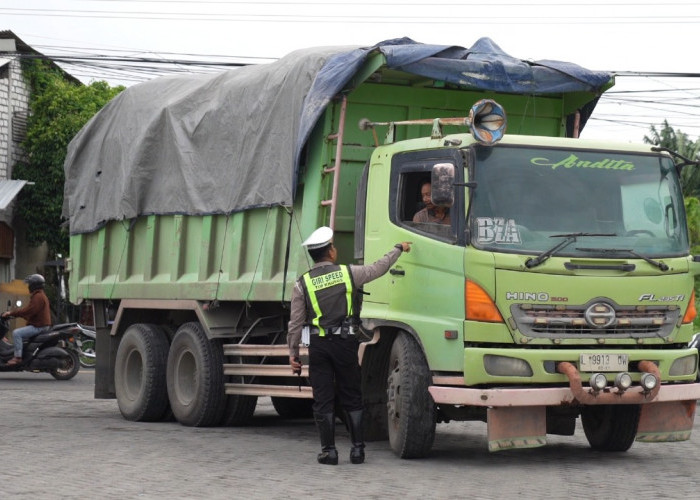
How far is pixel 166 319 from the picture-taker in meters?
14.6

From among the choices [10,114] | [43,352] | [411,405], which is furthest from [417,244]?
[10,114]

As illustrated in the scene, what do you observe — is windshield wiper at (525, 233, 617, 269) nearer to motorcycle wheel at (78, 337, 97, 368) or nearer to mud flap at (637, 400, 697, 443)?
mud flap at (637, 400, 697, 443)

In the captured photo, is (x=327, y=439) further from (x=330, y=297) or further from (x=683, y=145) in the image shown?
(x=683, y=145)

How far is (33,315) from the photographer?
20.2 metres

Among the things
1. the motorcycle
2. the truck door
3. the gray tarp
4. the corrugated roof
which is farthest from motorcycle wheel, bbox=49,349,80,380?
the truck door

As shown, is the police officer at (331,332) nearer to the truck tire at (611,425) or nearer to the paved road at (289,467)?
the paved road at (289,467)

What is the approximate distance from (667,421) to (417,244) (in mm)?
2354

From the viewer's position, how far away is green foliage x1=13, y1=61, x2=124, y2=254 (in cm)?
3362

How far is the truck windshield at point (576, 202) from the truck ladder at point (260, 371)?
270 cm

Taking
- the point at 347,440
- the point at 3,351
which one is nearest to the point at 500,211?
the point at 347,440

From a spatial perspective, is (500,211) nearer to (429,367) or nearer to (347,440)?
(429,367)

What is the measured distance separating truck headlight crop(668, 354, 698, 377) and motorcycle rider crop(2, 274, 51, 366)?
1209 centimetres

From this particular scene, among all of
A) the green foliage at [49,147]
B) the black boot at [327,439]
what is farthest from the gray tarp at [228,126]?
the green foliage at [49,147]

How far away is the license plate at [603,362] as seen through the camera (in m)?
9.70
